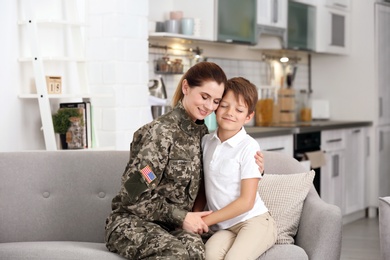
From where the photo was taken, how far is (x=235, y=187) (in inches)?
123

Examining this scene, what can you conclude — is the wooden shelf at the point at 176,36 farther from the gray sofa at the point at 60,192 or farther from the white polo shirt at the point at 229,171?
the white polo shirt at the point at 229,171

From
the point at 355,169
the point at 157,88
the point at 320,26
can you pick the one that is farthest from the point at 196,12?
the point at 355,169

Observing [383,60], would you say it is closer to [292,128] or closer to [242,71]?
[242,71]

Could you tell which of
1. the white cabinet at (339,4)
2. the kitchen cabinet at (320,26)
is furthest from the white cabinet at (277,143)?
the white cabinet at (339,4)

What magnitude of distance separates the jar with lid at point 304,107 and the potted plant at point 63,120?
366cm

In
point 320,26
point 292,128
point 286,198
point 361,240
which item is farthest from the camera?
point 320,26

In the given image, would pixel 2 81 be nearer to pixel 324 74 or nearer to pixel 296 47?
pixel 296 47

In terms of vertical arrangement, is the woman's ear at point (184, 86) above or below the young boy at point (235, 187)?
above

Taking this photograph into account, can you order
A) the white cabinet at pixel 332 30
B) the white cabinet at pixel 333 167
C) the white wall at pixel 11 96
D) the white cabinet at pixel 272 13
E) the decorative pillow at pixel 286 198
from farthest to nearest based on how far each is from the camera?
the white cabinet at pixel 332 30 < the white cabinet at pixel 333 167 < the white cabinet at pixel 272 13 < the white wall at pixel 11 96 < the decorative pillow at pixel 286 198

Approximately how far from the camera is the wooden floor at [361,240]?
5727 mm

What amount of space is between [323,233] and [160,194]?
675 mm

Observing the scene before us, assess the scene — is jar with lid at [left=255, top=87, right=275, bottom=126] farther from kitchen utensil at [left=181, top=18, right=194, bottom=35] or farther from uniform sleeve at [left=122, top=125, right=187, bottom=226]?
uniform sleeve at [left=122, top=125, right=187, bottom=226]

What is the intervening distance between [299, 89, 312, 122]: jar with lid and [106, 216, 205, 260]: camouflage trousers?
4618 mm

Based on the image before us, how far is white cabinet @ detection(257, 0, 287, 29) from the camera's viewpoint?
638 cm
